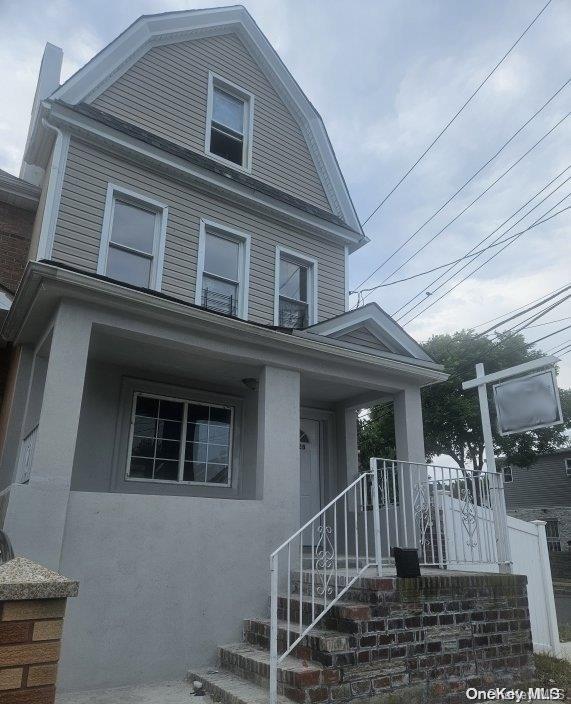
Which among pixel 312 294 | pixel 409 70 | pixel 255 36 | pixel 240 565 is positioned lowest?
pixel 240 565

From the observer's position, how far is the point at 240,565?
5875 mm

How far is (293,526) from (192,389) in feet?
8.34

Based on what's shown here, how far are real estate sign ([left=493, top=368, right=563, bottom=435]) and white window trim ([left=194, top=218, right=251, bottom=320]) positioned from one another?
13.1 feet

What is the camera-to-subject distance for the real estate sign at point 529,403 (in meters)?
7.16

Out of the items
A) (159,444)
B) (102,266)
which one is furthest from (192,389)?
(102,266)

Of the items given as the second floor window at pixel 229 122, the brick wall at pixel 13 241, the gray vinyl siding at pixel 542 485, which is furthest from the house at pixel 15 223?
the gray vinyl siding at pixel 542 485

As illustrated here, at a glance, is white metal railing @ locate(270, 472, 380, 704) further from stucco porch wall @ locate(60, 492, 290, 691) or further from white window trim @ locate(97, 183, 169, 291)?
white window trim @ locate(97, 183, 169, 291)

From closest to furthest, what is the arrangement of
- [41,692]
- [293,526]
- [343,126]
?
1. [41,692]
2. [293,526]
3. [343,126]

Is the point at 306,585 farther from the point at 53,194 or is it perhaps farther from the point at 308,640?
the point at 53,194

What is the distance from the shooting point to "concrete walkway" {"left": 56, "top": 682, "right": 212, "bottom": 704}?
4.58 meters

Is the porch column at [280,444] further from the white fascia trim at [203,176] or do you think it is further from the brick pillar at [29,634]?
the brick pillar at [29,634]

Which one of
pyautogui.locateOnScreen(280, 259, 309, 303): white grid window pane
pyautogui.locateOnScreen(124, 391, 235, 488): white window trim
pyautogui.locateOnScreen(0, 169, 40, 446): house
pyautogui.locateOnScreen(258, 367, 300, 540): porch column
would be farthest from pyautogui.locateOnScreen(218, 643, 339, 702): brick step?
pyautogui.locateOnScreen(0, 169, 40, 446): house

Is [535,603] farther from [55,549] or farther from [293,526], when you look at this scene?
[55,549]

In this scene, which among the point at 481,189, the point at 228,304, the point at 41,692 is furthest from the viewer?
the point at 481,189
